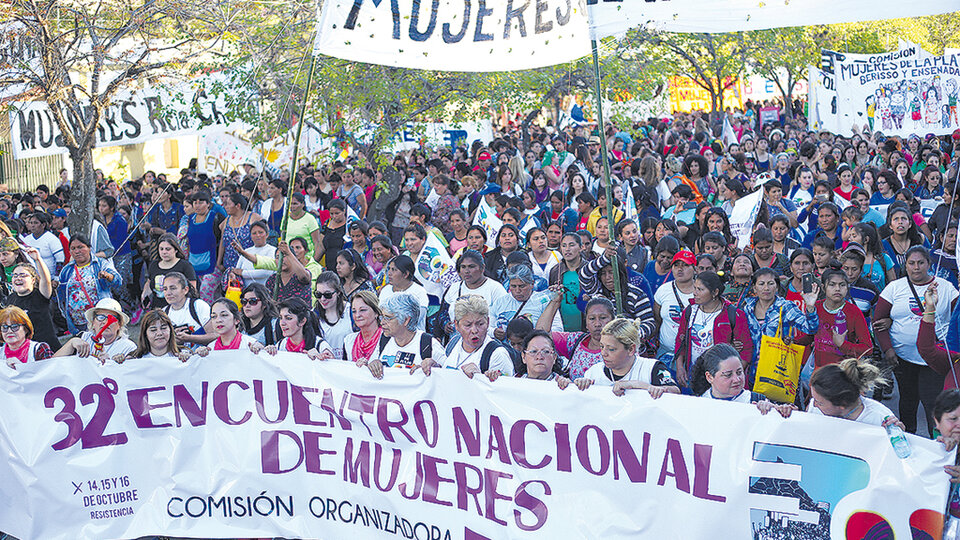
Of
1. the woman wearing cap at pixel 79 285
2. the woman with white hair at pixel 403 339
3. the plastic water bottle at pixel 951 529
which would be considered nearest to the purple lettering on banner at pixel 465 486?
the woman with white hair at pixel 403 339

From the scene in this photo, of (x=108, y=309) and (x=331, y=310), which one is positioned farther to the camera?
(x=331, y=310)

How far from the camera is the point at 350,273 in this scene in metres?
7.99

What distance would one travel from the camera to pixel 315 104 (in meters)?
14.1

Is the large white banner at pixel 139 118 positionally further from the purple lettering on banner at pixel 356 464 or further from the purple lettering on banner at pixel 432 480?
the purple lettering on banner at pixel 432 480

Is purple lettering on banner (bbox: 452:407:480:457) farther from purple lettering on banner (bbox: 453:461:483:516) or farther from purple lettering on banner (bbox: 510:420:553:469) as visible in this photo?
purple lettering on banner (bbox: 510:420:553:469)

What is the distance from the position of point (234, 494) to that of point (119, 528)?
64 cm

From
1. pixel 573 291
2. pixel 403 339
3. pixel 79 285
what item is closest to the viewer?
pixel 403 339

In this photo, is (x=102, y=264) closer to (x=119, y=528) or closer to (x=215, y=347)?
(x=215, y=347)

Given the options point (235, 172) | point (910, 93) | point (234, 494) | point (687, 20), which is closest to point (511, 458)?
point (234, 494)

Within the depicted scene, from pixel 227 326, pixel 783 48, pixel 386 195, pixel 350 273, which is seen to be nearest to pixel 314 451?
pixel 227 326

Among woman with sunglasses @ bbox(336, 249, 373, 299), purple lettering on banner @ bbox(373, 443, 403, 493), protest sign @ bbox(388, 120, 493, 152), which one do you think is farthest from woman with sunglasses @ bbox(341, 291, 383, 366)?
protest sign @ bbox(388, 120, 493, 152)

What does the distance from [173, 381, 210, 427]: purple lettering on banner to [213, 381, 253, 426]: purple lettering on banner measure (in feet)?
0.21

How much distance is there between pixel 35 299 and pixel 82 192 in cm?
546

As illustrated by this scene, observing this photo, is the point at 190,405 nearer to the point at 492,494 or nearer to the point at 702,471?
the point at 492,494
